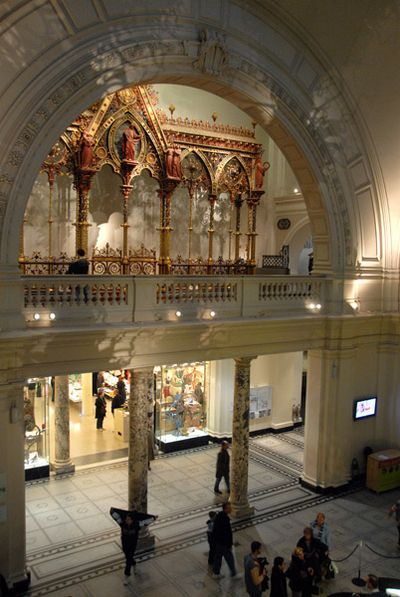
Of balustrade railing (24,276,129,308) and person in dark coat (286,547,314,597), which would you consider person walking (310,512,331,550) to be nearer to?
person in dark coat (286,547,314,597)

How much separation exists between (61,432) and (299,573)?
7.16 m

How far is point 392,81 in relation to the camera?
1191 centimetres

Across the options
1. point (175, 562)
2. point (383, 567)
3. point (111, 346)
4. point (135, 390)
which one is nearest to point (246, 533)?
point (175, 562)

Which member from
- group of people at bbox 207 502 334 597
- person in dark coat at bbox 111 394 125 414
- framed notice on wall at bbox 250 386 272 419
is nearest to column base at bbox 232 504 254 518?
group of people at bbox 207 502 334 597

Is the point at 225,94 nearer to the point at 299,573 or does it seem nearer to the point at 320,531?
the point at 320,531

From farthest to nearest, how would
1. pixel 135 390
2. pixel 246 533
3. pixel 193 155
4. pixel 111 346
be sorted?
pixel 193 155
pixel 246 533
pixel 135 390
pixel 111 346

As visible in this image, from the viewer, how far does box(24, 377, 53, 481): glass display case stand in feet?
43.8

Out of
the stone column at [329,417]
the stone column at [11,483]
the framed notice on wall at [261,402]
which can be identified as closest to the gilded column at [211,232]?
the stone column at [329,417]

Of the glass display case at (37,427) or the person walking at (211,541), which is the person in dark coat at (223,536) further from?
the glass display case at (37,427)

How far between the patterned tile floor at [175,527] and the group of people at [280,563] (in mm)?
366

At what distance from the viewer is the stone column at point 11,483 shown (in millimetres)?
8633

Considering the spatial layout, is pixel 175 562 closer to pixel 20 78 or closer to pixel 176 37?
pixel 20 78

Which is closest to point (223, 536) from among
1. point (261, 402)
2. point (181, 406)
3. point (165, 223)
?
point (181, 406)

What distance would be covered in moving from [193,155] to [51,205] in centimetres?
371
